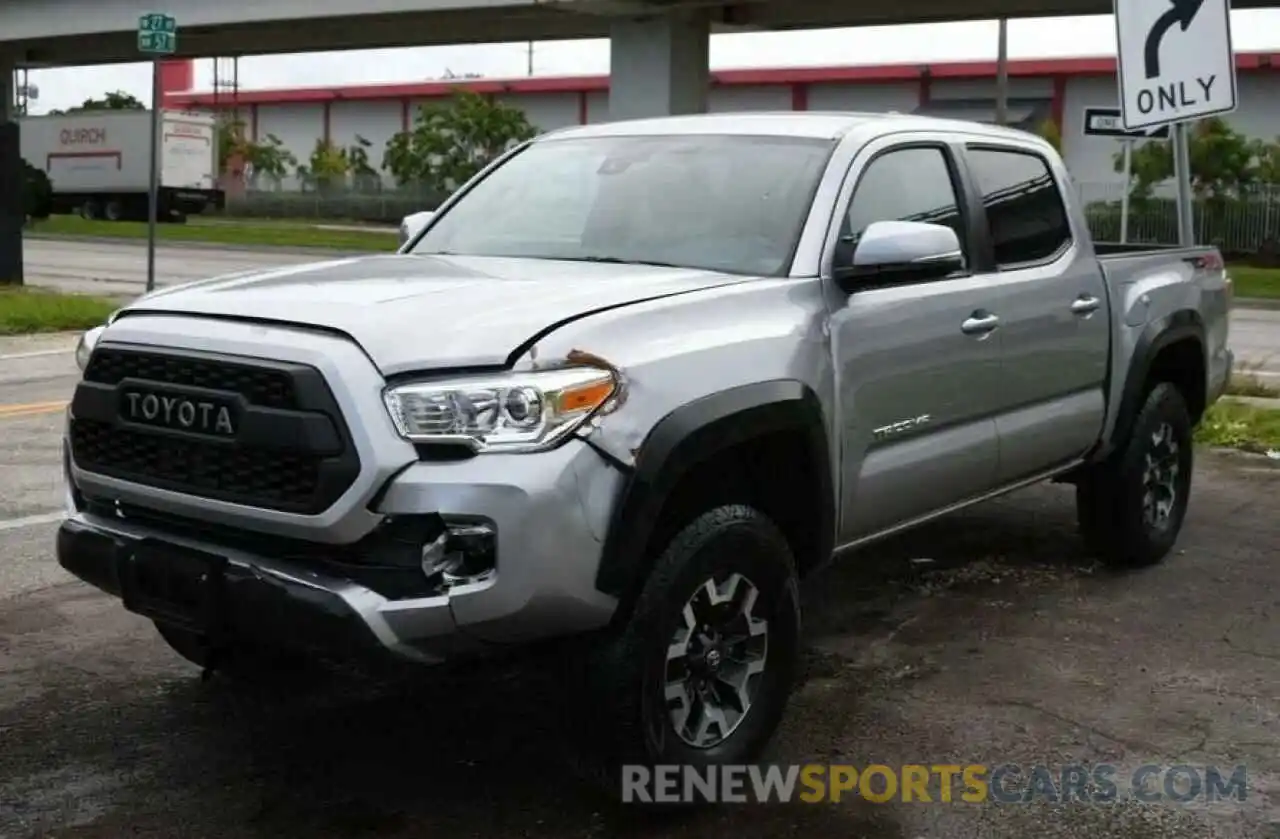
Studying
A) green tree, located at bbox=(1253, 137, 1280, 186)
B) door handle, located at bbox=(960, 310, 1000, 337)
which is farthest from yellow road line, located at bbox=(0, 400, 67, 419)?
green tree, located at bbox=(1253, 137, 1280, 186)

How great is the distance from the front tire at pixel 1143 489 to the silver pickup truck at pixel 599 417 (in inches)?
38.2

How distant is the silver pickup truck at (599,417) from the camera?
3.60 m

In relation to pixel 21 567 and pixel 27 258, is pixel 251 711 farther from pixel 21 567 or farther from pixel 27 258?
pixel 27 258

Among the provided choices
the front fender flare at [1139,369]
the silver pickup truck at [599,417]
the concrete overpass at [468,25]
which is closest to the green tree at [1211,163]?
the concrete overpass at [468,25]

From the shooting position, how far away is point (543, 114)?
68250mm

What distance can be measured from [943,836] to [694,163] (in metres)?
2.35

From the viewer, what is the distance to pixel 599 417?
3717 mm

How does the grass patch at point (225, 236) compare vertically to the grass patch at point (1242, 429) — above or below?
above

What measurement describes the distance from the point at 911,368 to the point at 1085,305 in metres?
1.45

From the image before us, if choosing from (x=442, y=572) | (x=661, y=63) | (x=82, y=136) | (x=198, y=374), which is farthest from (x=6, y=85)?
(x=442, y=572)

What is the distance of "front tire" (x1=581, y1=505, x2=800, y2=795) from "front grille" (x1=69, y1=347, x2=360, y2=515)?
82 cm

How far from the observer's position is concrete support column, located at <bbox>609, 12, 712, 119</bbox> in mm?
27094

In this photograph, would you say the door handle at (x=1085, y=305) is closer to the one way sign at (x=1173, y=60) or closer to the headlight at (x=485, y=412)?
the headlight at (x=485, y=412)

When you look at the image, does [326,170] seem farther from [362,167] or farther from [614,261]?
[614,261]
